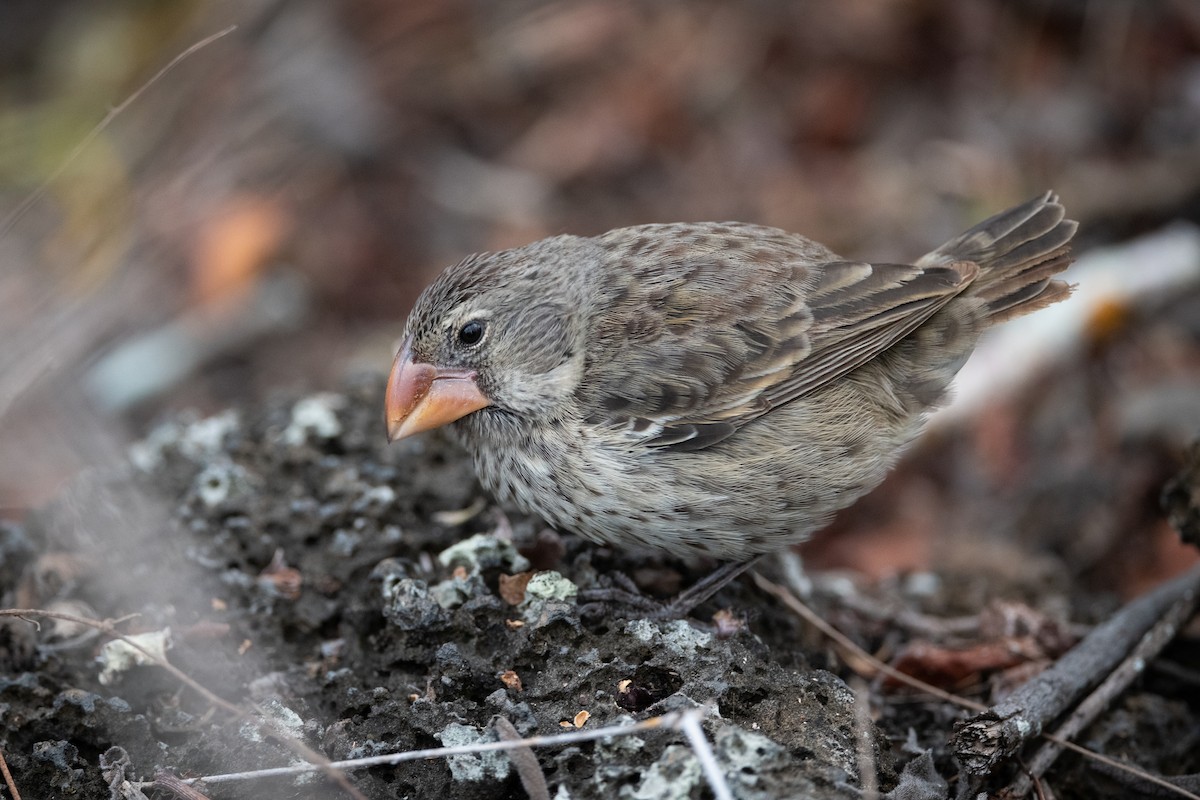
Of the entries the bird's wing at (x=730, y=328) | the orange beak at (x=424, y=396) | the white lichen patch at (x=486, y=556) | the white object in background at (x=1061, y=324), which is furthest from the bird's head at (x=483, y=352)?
the white object in background at (x=1061, y=324)

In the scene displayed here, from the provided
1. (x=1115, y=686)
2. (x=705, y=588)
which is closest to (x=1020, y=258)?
(x=1115, y=686)

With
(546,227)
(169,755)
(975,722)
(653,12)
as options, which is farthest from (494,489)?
(653,12)

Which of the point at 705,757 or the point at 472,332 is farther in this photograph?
the point at 472,332

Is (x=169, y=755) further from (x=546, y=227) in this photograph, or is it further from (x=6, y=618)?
(x=546, y=227)

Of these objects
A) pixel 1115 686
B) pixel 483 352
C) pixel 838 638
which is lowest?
pixel 838 638

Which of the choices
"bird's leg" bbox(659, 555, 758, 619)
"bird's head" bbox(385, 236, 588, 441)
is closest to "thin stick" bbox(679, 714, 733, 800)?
"bird's leg" bbox(659, 555, 758, 619)

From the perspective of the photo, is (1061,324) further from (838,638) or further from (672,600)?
(672,600)
